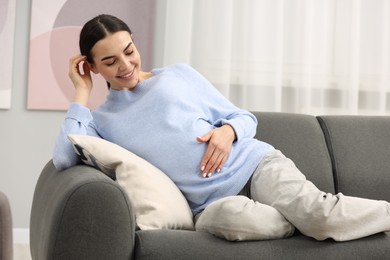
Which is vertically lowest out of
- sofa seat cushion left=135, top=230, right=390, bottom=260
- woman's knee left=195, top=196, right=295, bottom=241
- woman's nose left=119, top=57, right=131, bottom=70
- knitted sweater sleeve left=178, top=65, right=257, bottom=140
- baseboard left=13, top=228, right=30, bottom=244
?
baseboard left=13, top=228, right=30, bottom=244

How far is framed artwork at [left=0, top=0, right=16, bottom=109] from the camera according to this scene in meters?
3.55

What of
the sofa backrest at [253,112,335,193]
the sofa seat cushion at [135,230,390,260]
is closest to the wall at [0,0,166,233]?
the sofa backrest at [253,112,335,193]

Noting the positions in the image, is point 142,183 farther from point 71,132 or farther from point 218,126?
point 218,126

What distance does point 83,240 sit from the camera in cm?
166

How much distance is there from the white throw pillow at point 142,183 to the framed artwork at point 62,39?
1625mm

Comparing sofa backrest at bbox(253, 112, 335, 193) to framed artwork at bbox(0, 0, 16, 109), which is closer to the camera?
sofa backrest at bbox(253, 112, 335, 193)

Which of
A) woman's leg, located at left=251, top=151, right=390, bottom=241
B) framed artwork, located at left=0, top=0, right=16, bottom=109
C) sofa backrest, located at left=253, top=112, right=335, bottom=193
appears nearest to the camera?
woman's leg, located at left=251, top=151, right=390, bottom=241

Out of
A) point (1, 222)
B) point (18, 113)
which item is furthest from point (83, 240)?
point (18, 113)

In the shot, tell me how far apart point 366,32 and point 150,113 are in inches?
77.2

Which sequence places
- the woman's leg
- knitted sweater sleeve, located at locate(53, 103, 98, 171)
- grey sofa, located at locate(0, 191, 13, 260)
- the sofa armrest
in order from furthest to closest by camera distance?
knitted sweater sleeve, located at locate(53, 103, 98, 171)
the woman's leg
the sofa armrest
grey sofa, located at locate(0, 191, 13, 260)

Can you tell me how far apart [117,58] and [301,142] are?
73 cm

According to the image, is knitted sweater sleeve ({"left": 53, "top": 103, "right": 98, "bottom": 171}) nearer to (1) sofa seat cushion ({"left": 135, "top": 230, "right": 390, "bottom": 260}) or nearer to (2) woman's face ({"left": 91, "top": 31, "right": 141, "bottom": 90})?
(2) woman's face ({"left": 91, "top": 31, "right": 141, "bottom": 90})

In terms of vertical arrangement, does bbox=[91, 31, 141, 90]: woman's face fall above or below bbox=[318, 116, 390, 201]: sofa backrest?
above

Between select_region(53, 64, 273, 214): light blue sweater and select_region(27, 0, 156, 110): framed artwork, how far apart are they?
133 centimetres
